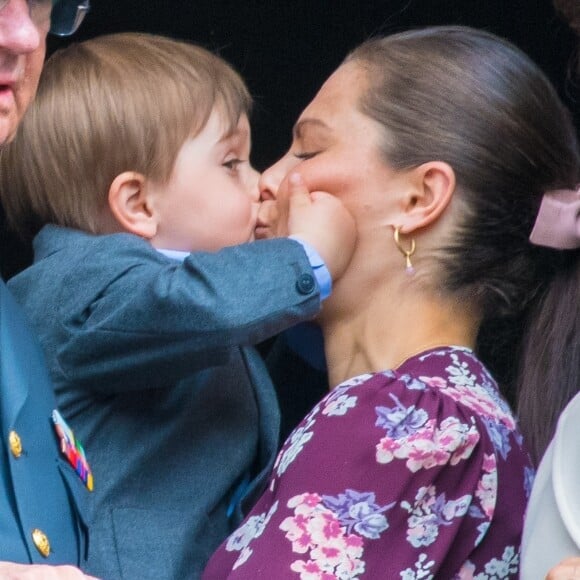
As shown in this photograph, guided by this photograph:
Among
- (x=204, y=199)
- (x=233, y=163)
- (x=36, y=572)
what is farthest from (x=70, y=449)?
(x=233, y=163)

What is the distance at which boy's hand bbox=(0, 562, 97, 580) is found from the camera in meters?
1.41

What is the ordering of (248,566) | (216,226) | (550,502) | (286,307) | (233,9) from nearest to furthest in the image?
(550,502) → (248,566) → (286,307) → (216,226) → (233,9)

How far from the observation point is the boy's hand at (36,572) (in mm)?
1408

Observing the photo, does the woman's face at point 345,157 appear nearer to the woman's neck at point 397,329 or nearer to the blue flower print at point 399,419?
the woman's neck at point 397,329

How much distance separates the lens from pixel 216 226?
2.34 metres

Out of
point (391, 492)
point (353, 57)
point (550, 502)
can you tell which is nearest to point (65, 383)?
point (391, 492)

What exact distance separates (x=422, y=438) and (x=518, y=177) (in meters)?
0.51

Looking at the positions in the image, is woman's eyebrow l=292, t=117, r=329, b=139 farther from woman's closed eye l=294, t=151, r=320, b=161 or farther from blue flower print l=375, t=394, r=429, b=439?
blue flower print l=375, t=394, r=429, b=439

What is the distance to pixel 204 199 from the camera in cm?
232

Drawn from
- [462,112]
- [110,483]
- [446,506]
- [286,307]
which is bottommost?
[110,483]

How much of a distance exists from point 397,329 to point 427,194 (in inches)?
8.1

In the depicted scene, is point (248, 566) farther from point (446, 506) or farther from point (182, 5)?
point (182, 5)

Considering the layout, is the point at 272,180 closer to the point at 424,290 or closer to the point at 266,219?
the point at 266,219

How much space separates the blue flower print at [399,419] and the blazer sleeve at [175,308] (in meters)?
0.20
